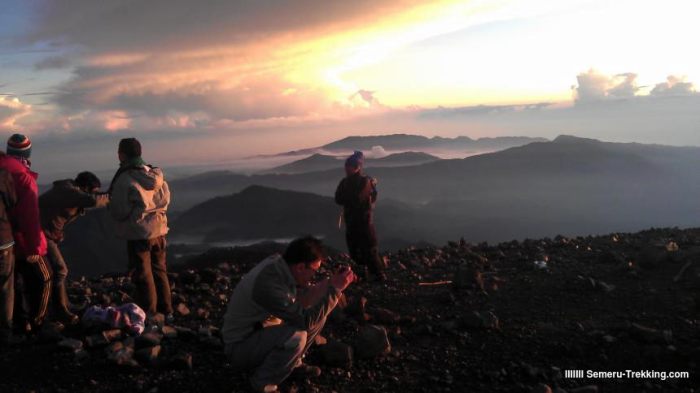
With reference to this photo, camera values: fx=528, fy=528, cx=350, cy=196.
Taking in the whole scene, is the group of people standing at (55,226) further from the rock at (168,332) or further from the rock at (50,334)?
the rock at (168,332)

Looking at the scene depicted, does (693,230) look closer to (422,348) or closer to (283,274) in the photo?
(422,348)

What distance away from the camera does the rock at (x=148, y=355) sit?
5.64m

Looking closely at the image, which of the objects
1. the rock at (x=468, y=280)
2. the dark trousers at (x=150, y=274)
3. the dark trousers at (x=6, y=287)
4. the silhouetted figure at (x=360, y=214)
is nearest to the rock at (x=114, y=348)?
the dark trousers at (x=150, y=274)

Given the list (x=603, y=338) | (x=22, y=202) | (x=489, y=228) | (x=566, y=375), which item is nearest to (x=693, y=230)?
(x=603, y=338)

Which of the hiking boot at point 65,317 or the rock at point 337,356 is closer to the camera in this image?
the rock at point 337,356

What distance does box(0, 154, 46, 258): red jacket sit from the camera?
20.2 ft

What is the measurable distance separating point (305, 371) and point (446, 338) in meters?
2.14

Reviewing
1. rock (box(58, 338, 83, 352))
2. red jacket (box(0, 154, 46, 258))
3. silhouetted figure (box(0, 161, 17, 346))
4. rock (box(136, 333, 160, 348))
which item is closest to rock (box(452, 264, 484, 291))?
rock (box(136, 333, 160, 348))

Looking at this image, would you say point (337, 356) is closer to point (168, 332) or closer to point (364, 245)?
point (168, 332)

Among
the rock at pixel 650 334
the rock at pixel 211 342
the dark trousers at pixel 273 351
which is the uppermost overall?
the dark trousers at pixel 273 351

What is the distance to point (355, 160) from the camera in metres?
9.62

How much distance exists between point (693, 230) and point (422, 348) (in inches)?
470

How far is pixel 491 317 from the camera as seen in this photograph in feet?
23.0

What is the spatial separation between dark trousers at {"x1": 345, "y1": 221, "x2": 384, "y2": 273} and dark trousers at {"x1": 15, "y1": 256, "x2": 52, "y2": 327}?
199 inches
